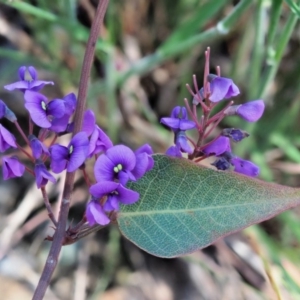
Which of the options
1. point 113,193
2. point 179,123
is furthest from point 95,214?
point 179,123

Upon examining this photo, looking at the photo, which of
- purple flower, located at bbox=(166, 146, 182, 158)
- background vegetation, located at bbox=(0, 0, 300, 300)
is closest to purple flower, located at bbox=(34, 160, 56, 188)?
purple flower, located at bbox=(166, 146, 182, 158)

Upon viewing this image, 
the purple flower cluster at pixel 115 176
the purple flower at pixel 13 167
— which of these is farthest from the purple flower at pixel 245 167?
the purple flower at pixel 13 167

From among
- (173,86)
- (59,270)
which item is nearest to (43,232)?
(59,270)

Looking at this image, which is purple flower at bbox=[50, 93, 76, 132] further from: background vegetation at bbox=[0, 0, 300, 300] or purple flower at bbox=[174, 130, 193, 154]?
background vegetation at bbox=[0, 0, 300, 300]

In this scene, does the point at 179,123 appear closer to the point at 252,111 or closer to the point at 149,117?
the point at 252,111

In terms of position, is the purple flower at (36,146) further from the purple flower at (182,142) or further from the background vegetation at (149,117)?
the background vegetation at (149,117)

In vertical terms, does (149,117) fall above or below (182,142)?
below

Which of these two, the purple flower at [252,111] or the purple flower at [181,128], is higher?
the purple flower at [252,111]
